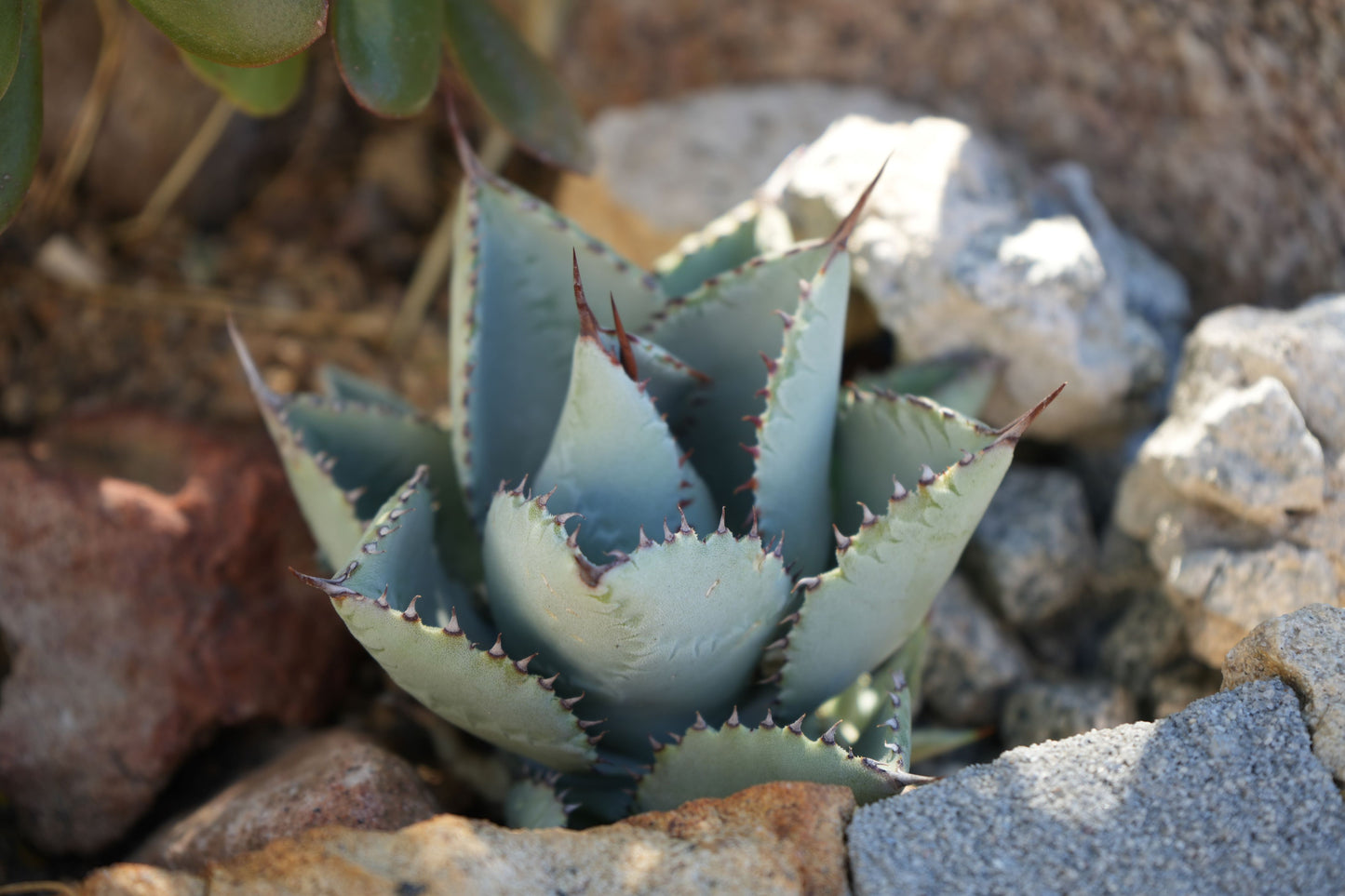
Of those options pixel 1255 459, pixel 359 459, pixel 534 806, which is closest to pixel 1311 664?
pixel 1255 459

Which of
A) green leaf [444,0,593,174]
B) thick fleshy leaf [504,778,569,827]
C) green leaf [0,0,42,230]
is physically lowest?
thick fleshy leaf [504,778,569,827]

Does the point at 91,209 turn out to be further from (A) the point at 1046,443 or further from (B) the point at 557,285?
(A) the point at 1046,443

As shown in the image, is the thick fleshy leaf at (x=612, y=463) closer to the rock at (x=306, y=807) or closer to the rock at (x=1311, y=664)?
the rock at (x=306, y=807)

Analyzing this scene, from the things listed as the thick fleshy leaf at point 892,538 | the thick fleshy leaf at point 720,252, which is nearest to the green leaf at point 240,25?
the thick fleshy leaf at point 720,252

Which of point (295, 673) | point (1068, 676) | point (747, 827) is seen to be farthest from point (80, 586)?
point (1068, 676)

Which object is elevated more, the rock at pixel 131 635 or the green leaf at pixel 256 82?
the green leaf at pixel 256 82

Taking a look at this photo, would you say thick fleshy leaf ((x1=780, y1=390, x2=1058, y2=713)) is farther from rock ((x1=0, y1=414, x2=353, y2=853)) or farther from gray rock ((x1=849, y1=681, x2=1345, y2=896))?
rock ((x1=0, y1=414, x2=353, y2=853))

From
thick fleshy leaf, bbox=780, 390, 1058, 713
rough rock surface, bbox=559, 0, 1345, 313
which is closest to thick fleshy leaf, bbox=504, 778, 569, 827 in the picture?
thick fleshy leaf, bbox=780, 390, 1058, 713
